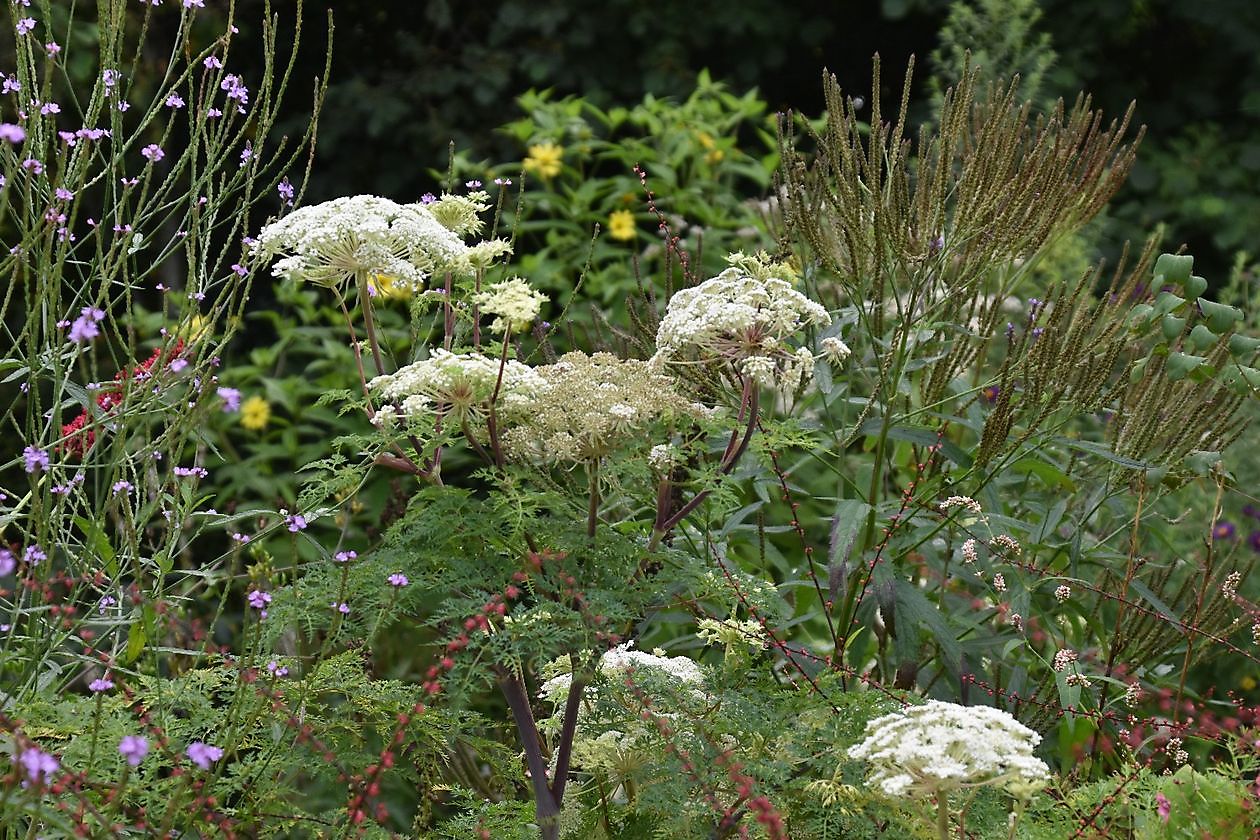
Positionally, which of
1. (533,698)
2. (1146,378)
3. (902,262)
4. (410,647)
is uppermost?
(902,262)

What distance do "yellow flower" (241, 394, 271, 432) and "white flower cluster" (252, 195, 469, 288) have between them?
3332 millimetres

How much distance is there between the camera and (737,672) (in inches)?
91.3

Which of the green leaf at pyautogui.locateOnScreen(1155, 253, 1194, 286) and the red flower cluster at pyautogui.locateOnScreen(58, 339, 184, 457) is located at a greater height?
the green leaf at pyautogui.locateOnScreen(1155, 253, 1194, 286)

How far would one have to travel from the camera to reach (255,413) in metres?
5.43

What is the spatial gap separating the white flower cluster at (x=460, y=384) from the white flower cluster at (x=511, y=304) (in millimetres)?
67

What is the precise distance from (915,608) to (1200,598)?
606 mm

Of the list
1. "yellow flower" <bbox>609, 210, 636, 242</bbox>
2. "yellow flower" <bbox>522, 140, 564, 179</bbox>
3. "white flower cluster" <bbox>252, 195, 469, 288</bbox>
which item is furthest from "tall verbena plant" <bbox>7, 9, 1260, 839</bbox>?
"yellow flower" <bbox>522, 140, 564, 179</bbox>

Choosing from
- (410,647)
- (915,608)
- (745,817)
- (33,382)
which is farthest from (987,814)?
(410,647)

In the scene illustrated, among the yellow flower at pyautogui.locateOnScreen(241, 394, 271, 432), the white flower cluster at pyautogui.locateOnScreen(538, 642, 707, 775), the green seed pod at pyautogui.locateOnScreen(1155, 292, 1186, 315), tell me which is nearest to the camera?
the white flower cluster at pyautogui.locateOnScreen(538, 642, 707, 775)

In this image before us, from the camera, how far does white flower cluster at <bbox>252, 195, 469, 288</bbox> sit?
6.86 feet

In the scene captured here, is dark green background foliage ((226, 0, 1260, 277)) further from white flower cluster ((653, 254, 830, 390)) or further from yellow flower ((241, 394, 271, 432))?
white flower cluster ((653, 254, 830, 390))

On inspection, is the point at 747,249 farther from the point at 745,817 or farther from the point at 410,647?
the point at 745,817

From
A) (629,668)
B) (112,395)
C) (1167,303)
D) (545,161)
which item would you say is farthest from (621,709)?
(545,161)

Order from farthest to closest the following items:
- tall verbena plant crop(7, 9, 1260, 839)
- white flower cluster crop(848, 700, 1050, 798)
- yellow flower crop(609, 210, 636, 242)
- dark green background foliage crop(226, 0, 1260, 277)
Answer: dark green background foliage crop(226, 0, 1260, 277) → yellow flower crop(609, 210, 636, 242) → tall verbena plant crop(7, 9, 1260, 839) → white flower cluster crop(848, 700, 1050, 798)
